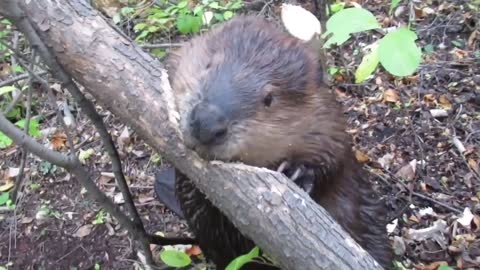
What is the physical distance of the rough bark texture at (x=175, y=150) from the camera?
1.53 meters

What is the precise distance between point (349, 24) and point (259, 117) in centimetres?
43

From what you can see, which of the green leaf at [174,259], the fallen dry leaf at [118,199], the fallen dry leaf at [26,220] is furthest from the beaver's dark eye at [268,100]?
the fallen dry leaf at [26,220]

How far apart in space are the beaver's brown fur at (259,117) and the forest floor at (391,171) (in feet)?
1.93

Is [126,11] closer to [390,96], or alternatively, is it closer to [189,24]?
[189,24]

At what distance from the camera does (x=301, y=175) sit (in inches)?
79.0

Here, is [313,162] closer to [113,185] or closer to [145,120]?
[145,120]

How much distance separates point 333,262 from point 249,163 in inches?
14.4

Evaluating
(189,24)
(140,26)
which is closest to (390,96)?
(189,24)

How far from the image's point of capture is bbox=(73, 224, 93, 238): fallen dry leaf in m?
2.99

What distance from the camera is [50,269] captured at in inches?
112

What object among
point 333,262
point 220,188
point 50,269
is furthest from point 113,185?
point 333,262

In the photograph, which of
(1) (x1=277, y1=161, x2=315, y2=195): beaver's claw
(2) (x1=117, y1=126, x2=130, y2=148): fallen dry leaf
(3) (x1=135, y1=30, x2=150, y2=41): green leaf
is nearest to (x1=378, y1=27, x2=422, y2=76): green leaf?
(1) (x1=277, y1=161, x2=315, y2=195): beaver's claw

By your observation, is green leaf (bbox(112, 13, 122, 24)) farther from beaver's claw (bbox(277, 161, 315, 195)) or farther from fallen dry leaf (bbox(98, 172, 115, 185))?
beaver's claw (bbox(277, 161, 315, 195))

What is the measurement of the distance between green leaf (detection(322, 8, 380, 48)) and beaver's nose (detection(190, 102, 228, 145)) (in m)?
0.32
